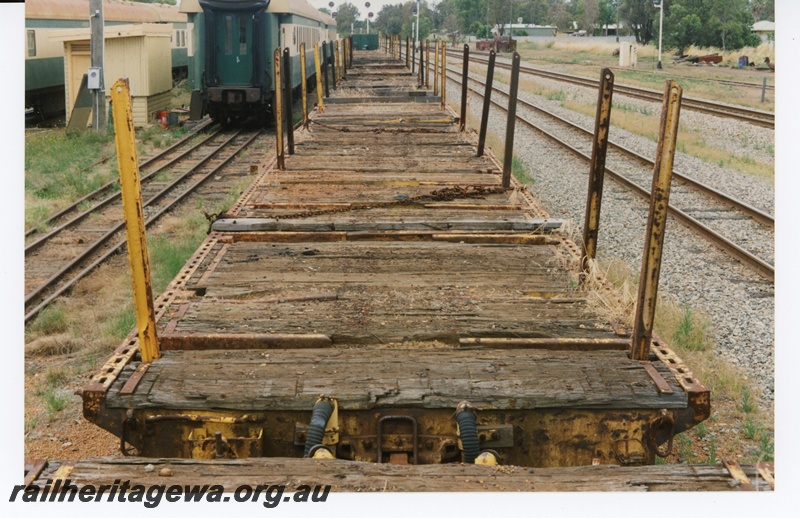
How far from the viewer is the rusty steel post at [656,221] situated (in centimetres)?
334

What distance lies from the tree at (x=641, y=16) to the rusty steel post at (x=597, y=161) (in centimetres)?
5666

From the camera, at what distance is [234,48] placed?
18500mm

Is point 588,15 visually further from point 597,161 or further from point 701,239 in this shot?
point 597,161

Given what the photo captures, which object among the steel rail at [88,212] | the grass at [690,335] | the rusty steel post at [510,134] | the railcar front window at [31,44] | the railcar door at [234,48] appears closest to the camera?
the grass at [690,335]

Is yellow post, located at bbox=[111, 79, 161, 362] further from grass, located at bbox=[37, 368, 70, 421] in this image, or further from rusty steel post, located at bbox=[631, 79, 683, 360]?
grass, located at bbox=[37, 368, 70, 421]

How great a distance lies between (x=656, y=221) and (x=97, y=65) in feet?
48.5

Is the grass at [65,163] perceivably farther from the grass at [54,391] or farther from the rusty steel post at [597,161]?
the rusty steel post at [597,161]

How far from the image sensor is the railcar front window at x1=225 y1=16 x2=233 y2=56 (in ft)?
60.3

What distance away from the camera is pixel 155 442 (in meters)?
3.25

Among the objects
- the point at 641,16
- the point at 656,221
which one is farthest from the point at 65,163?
the point at 641,16

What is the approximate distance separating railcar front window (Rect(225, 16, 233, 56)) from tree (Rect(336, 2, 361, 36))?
51.6m

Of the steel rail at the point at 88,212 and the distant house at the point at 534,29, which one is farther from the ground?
the distant house at the point at 534,29

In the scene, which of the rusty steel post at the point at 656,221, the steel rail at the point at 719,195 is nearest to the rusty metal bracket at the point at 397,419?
the rusty steel post at the point at 656,221

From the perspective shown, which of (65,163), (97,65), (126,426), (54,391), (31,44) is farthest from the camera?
(31,44)
